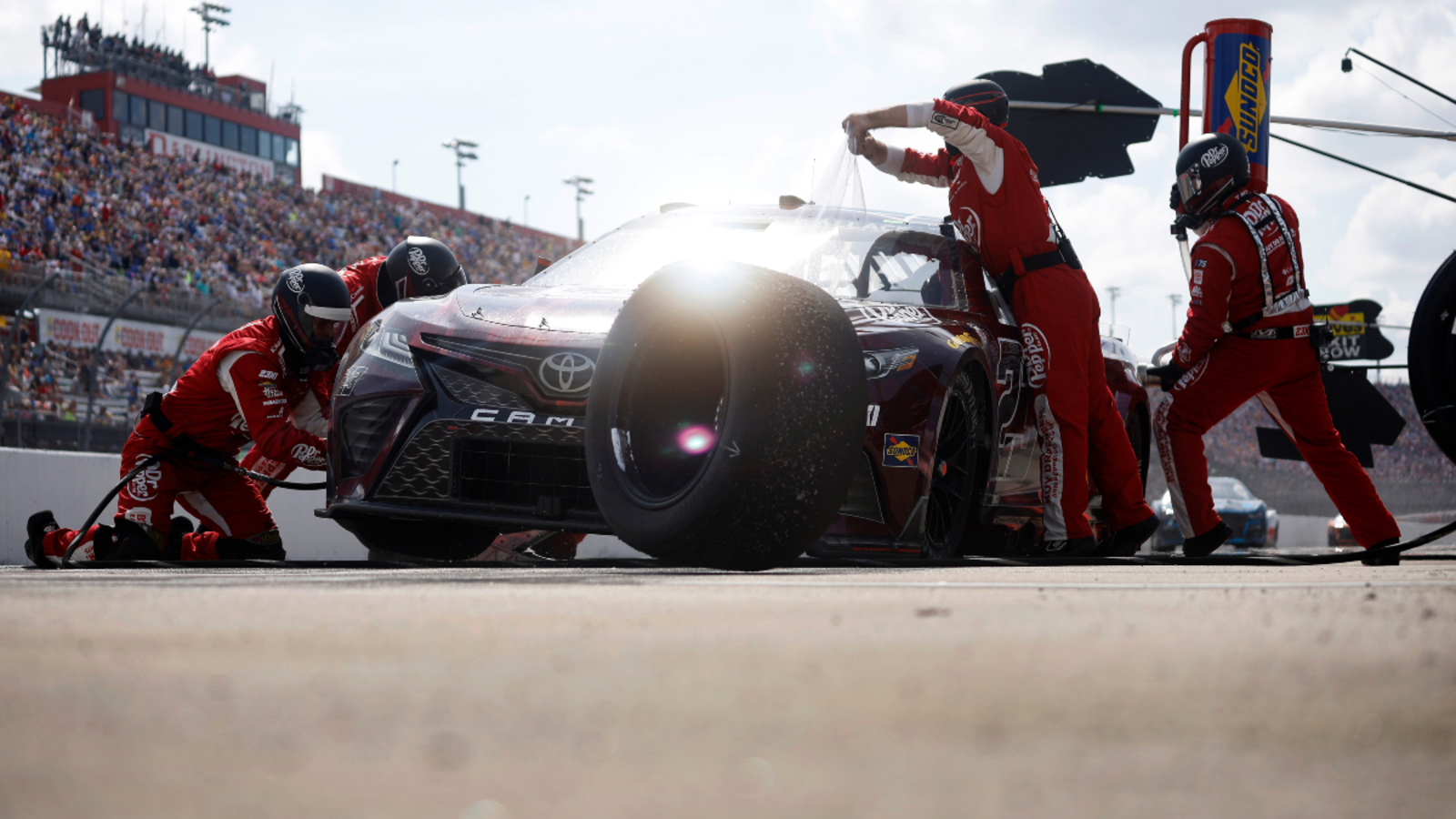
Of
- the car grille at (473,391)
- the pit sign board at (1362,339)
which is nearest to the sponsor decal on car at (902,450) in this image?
the car grille at (473,391)

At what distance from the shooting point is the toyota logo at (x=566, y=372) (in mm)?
4105

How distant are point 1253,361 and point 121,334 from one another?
23.5 meters

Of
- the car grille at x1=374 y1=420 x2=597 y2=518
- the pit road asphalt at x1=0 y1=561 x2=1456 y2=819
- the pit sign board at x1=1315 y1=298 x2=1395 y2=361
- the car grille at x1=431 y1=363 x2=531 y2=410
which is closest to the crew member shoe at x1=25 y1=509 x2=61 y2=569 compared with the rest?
the car grille at x1=374 y1=420 x2=597 y2=518

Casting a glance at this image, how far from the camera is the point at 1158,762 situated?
3.17ft

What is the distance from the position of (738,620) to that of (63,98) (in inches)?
2183

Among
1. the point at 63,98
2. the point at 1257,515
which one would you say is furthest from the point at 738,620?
the point at 63,98

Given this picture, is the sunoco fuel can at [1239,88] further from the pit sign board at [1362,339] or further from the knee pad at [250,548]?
the pit sign board at [1362,339]

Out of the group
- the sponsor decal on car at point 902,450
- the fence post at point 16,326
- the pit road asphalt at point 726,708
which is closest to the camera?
the pit road asphalt at point 726,708

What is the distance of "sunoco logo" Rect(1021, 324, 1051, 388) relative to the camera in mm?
5258

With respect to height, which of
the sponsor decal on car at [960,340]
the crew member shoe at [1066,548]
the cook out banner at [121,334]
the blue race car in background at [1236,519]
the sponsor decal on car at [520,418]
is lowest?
the blue race car in background at [1236,519]

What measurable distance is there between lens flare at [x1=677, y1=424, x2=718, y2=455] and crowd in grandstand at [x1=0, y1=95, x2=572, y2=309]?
24901 mm

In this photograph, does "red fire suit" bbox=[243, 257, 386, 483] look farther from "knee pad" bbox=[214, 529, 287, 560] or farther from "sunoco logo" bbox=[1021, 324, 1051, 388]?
"sunoco logo" bbox=[1021, 324, 1051, 388]

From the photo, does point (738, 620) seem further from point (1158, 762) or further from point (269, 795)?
point (269, 795)

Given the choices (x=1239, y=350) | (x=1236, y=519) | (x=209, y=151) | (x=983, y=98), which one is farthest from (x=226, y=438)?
(x=209, y=151)
